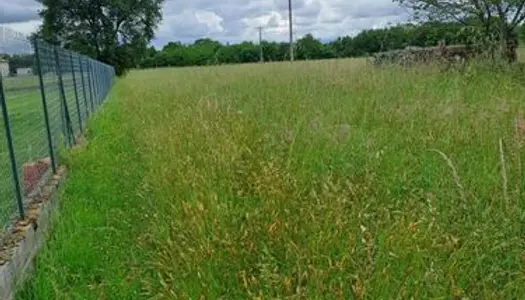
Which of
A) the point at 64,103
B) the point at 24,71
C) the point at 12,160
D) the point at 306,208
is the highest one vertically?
the point at 24,71

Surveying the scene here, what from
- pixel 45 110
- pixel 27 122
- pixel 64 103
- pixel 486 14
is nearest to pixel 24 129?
pixel 27 122

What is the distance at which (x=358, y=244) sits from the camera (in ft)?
8.61

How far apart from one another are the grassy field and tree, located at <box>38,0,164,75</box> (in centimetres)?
5100

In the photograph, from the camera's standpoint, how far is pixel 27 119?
4.75m

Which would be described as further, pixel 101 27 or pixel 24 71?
pixel 101 27

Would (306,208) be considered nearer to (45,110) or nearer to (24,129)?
(24,129)

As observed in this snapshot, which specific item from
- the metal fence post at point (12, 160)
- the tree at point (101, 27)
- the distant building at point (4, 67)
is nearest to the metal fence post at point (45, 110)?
the distant building at point (4, 67)

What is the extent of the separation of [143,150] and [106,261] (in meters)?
2.79

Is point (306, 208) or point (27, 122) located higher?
point (27, 122)

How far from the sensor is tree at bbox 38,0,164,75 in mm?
54312

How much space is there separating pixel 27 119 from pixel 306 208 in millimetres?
3013

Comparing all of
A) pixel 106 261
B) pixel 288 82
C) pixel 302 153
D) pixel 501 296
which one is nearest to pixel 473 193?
pixel 501 296

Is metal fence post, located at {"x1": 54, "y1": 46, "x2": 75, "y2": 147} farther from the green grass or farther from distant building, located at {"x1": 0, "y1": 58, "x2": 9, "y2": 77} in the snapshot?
distant building, located at {"x1": 0, "y1": 58, "x2": 9, "y2": 77}

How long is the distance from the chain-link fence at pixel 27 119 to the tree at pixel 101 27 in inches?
Answer: 1949
